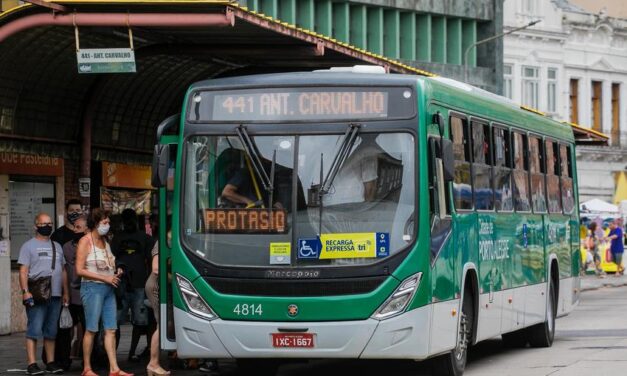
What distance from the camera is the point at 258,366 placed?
686 inches

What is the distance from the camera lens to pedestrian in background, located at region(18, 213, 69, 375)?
18.0 meters

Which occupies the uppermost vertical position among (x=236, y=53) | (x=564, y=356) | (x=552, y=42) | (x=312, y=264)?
(x=552, y=42)

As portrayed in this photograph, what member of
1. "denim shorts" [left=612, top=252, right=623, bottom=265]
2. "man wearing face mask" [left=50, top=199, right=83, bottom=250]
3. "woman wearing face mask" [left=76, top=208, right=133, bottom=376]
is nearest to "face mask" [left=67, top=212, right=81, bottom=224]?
"man wearing face mask" [left=50, top=199, right=83, bottom=250]

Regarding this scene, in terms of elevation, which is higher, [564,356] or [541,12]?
[541,12]

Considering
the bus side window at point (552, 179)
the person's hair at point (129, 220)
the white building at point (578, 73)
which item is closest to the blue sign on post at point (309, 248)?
the person's hair at point (129, 220)

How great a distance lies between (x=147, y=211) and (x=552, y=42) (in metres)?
39.7

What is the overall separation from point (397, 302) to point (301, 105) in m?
2.07

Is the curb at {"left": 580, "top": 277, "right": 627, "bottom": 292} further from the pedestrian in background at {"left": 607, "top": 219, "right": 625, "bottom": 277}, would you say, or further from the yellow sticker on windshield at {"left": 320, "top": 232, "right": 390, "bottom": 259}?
the yellow sticker on windshield at {"left": 320, "top": 232, "right": 390, "bottom": 259}

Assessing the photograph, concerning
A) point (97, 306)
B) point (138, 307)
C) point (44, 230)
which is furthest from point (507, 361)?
point (44, 230)

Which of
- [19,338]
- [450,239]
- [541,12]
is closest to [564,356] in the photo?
[450,239]

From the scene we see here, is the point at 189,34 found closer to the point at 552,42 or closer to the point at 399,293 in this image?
the point at 399,293

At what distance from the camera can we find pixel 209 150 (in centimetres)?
1569

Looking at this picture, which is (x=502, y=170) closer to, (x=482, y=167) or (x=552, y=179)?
(x=482, y=167)

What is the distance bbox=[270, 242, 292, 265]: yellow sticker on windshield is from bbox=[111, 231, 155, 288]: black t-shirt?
3433 millimetres
